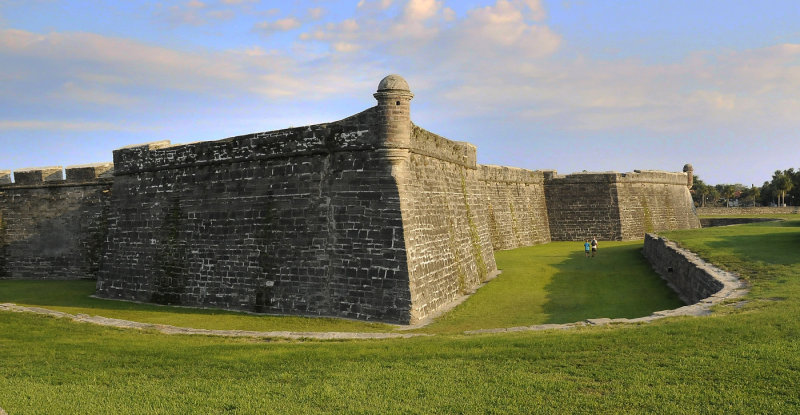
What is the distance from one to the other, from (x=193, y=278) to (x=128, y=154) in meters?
5.90

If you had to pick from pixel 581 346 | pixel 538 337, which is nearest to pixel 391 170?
pixel 538 337

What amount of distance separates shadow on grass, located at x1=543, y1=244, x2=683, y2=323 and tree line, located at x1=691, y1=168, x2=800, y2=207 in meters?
62.5

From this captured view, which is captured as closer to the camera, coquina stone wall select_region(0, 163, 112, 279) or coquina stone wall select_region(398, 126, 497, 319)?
coquina stone wall select_region(398, 126, 497, 319)

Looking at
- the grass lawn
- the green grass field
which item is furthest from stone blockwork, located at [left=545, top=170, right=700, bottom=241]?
the green grass field

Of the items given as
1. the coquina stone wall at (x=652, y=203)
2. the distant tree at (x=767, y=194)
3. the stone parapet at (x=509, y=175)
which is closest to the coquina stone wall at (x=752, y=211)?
the distant tree at (x=767, y=194)

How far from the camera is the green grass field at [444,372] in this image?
591 cm

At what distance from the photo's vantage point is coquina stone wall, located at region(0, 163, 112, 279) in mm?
24422

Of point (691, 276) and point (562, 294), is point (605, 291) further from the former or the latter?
point (691, 276)

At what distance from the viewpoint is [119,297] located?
19016 millimetres

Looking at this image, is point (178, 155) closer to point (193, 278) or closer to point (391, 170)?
point (193, 278)

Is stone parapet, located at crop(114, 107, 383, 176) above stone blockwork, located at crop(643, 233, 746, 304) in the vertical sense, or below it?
above

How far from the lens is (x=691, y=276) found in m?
15.9

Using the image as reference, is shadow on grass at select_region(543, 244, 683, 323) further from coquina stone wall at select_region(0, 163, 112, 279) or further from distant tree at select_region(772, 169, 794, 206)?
distant tree at select_region(772, 169, 794, 206)

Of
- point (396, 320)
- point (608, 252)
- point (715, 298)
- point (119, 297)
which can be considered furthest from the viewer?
point (608, 252)
